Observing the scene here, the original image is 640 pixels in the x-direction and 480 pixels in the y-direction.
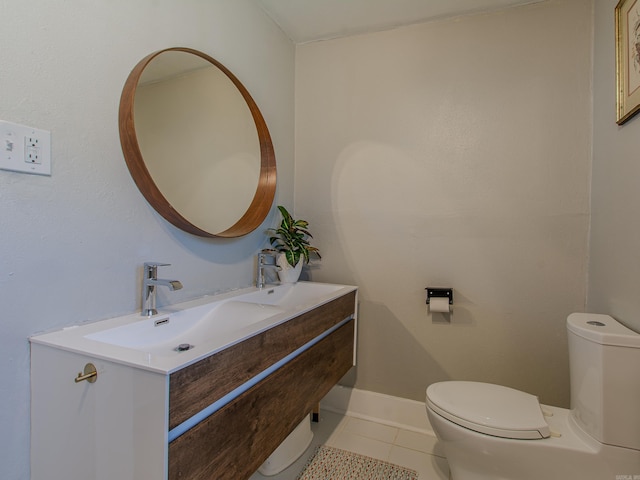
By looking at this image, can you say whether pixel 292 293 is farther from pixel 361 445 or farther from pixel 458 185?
pixel 458 185

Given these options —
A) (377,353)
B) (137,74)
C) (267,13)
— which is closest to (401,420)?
(377,353)

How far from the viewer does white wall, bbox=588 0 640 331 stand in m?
1.18

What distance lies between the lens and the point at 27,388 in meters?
0.86

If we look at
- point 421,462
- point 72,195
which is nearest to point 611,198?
point 421,462

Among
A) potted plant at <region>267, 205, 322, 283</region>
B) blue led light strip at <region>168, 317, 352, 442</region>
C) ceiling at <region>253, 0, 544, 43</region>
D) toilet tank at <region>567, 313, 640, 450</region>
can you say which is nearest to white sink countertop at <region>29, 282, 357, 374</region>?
blue led light strip at <region>168, 317, 352, 442</region>

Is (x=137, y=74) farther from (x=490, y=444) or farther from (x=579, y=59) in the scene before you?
(x=579, y=59)

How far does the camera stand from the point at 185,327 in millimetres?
1181

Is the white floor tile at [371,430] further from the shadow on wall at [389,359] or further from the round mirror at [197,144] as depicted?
the round mirror at [197,144]

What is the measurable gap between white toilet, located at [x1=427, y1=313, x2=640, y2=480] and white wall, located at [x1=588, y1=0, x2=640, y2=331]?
14 centimetres

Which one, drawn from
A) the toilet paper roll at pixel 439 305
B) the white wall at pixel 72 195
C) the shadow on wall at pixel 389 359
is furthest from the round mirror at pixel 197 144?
the toilet paper roll at pixel 439 305

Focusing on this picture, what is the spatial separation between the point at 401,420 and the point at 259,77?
7.01 feet

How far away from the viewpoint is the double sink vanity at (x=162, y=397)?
693mm

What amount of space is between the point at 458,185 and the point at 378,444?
4.87 feet

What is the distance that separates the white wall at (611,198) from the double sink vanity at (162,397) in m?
1.24
